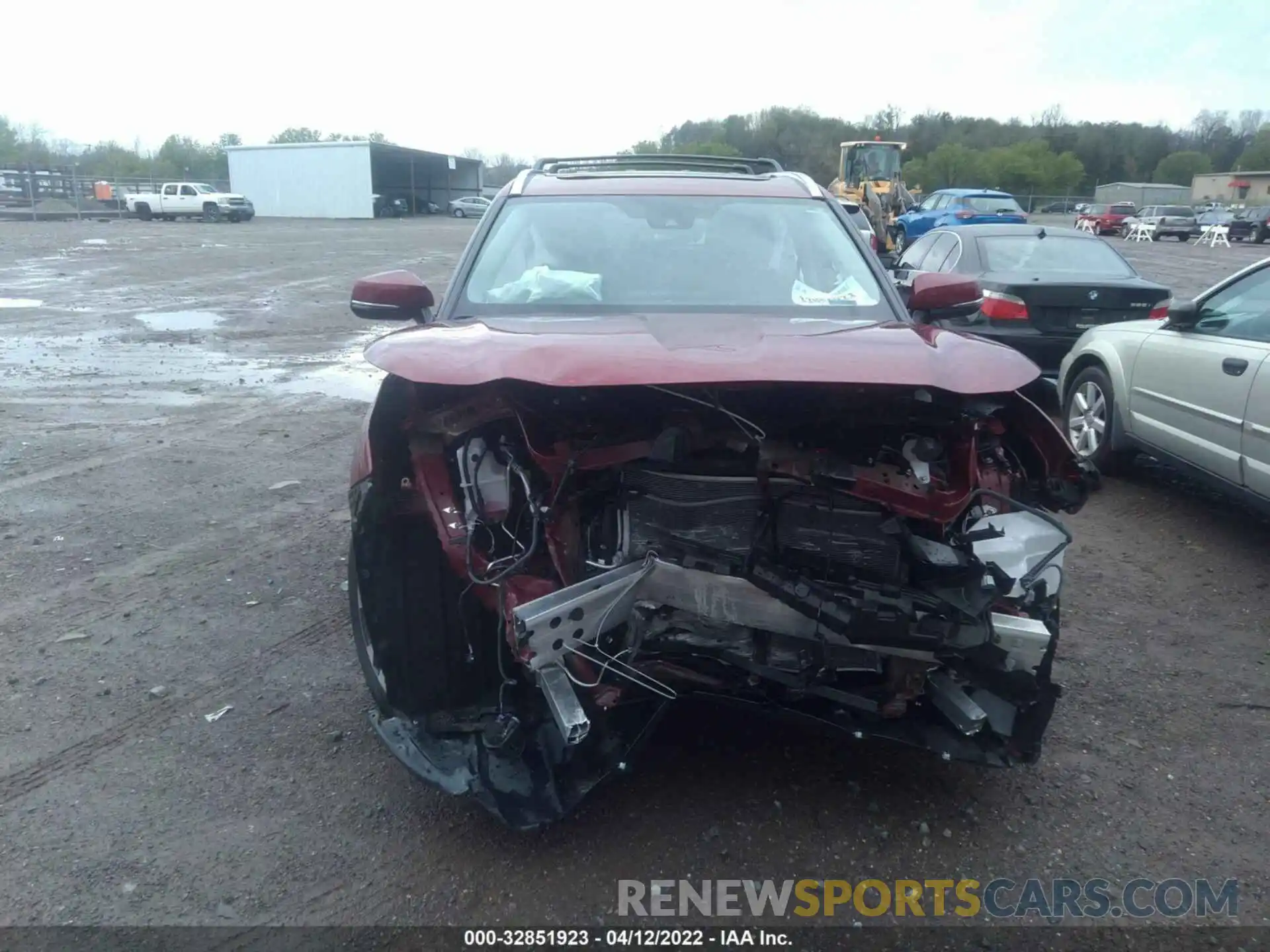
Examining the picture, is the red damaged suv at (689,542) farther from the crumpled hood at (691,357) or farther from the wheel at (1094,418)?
the wheel at (1094,418)

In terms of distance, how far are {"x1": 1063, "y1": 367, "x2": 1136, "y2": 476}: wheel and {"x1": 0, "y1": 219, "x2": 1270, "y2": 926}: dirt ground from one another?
227 millimetres

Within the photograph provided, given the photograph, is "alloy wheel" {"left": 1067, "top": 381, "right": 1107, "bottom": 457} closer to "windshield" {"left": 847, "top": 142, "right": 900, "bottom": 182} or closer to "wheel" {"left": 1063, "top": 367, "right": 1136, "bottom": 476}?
"wheel" {"left": 1063, "top": 367, "right": 1136, "bottom": 476}

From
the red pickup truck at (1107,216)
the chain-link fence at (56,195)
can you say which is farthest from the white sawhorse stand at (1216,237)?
the chain-link fence at (56,195)

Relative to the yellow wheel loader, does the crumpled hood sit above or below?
below

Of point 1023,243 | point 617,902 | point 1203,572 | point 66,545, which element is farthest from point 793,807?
point 1023,243

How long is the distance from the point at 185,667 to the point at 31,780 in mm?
800

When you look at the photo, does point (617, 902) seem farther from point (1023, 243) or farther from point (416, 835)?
point (1023, 243)

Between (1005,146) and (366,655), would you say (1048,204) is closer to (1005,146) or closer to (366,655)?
(1005,146)


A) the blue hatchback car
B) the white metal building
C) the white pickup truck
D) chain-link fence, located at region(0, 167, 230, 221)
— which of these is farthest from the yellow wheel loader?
chain-link fence, located at region(0, 167, 230, 221)

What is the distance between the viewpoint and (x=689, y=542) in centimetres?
296

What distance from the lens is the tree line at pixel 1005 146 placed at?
62.2 m

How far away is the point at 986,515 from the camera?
317 centimetres

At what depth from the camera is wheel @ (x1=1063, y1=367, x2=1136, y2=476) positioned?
6.59 m

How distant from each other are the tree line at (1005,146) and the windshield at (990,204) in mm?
21357
